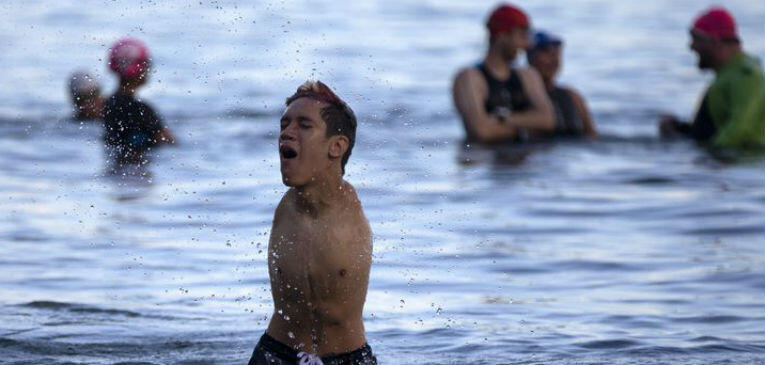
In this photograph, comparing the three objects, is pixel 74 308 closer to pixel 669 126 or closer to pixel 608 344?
pixel 608 344

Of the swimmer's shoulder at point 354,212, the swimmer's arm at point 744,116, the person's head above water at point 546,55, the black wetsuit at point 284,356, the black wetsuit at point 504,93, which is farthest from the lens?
the person's head above water at point 546,55

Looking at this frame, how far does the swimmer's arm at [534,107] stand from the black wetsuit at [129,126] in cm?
329

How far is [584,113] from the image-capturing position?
1541cm

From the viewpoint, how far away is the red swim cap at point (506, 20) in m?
14.3

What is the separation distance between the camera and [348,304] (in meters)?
6.31

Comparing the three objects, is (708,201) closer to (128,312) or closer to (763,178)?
(763,178)

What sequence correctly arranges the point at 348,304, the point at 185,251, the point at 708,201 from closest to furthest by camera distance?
the point at 348,304 < the point at 185,251 < the point at 708,201

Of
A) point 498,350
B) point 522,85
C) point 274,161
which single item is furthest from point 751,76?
point 498,350

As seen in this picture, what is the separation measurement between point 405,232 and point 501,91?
420cm

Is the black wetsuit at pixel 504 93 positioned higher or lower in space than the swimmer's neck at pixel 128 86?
lower

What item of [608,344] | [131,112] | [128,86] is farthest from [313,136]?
[131,112]

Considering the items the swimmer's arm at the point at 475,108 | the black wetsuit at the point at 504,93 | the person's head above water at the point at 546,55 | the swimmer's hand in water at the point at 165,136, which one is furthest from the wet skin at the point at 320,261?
the person's head above water at the point at 546,55

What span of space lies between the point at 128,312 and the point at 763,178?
6823 mm

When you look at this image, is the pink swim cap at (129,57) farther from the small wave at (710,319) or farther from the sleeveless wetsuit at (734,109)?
the small wave at (710,319)
